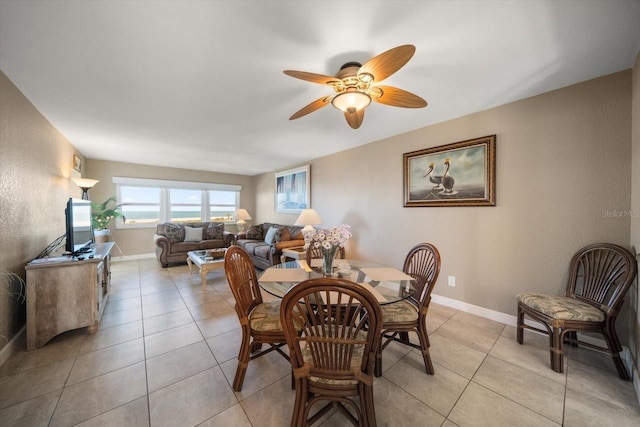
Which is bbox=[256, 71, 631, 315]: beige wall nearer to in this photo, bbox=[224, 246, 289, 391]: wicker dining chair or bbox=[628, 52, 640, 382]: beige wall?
bbox=[628, 52, 640, 382]: beige wall

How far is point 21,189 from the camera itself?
2.09 m

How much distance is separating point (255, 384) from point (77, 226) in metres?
2.64

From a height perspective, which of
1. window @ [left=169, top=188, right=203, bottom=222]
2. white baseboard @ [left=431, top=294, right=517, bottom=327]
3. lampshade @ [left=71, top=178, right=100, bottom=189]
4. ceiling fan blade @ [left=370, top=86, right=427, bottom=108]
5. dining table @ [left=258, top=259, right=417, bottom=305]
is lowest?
white baseboard @ [left=431, top=294, right=517, bottom=327]

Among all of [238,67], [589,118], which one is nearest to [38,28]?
[238,67]

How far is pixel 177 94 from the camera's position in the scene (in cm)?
215

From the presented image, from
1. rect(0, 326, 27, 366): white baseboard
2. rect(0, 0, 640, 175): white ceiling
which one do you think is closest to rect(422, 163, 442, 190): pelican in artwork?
rect(0, 0, 640, 175): white ceiling

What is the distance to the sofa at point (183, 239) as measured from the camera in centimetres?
456

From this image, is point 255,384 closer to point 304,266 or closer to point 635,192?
point 304,266

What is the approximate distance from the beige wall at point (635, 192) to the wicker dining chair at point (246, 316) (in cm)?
248

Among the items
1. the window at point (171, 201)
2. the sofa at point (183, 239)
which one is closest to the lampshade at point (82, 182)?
the sofa at point (183, 239)

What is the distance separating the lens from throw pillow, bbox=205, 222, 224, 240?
213 inches

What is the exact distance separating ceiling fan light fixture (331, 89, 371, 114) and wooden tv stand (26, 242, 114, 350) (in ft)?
8.89

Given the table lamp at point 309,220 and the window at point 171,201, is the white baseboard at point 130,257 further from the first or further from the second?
the table lamp at point 309,220

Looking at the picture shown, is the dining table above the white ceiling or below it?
below
